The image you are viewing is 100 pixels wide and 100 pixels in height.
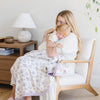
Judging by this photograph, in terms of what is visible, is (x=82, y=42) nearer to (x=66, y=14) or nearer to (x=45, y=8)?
(x=66, y=14)

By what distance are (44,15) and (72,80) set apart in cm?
121

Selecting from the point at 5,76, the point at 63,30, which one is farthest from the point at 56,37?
the point at 5,76

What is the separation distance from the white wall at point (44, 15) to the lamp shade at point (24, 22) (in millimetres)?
225

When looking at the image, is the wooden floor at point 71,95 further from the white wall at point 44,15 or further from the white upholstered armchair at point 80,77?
the white wall at point 44,15

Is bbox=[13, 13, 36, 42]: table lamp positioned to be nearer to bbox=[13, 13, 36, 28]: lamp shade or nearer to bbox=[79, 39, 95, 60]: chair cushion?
bbox=[13, 13, 36, 28]: lamp shade

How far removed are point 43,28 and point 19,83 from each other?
46.3 inches

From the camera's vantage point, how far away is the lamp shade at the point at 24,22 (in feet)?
9.17

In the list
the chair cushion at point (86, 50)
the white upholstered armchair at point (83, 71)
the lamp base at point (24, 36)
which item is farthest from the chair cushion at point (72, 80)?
the lamp base at point (24, 36)

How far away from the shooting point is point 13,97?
2.30m

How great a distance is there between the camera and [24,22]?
2805 mm

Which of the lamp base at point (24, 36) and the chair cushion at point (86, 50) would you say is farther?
the lamp base at point (24, 36)

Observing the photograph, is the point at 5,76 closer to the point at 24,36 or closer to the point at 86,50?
the point at 24,36

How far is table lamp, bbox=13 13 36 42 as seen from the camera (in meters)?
2.80

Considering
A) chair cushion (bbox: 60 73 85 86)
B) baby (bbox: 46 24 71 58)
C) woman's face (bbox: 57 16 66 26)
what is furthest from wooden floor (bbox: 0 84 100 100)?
woman's face (bbox: 57 16 66 26)
